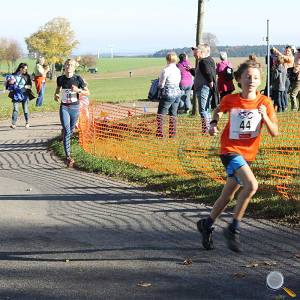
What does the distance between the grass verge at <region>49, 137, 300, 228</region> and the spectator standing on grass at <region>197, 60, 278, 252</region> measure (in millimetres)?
1206

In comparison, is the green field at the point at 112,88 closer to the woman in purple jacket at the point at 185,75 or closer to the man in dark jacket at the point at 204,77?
the woman in purple jacket at the point at 185,75

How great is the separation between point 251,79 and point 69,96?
6052 millimetres

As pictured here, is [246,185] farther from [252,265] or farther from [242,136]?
[252,265]

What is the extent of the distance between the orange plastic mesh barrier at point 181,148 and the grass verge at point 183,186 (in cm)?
22

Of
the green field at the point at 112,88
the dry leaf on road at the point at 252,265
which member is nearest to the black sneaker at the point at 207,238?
the dry leaf on road at the point at 252,265

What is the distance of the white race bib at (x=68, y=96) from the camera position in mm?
A: 11781

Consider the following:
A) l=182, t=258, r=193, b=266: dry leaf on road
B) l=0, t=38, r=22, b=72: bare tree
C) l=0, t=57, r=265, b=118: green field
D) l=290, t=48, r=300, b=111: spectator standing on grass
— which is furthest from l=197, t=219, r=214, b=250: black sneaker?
l=0, t=38, r=22, b=72: bare tree

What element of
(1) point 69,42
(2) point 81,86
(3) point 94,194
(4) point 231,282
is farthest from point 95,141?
(1) point 69,42

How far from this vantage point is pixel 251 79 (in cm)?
619

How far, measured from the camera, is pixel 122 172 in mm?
10859

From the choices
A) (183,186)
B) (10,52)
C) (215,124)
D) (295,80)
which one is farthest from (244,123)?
(10,52)

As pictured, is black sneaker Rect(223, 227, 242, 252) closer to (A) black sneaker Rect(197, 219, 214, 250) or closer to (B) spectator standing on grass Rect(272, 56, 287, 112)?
(A) black sneaker Rect(197, 219, 214, 250)

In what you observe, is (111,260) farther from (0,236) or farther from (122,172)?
(122,172)

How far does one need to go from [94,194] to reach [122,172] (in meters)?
1.54
